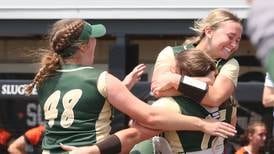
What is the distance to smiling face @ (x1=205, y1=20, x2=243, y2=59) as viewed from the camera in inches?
113

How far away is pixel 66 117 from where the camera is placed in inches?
103

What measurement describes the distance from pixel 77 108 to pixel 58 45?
29 cm

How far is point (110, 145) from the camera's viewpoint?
2547 mm

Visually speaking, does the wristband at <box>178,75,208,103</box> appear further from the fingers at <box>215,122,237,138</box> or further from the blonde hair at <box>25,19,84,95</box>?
the blonde hair at <box>25,19,84,95</box>

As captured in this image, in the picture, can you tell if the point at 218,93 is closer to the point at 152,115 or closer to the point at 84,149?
the point at 152,115

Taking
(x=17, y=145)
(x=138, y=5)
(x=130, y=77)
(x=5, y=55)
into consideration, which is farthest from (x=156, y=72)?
(x=5, y=55)

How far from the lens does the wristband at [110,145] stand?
100 inches

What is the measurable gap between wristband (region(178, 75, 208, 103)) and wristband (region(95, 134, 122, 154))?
342mm

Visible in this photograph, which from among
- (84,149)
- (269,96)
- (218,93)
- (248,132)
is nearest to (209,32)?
(218,93)

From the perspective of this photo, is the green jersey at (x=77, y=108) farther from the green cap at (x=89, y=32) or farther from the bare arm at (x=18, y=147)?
the bare arm at (x=18, y=147)

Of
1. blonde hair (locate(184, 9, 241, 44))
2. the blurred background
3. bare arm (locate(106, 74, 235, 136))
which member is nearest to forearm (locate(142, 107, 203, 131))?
bare arm (locate(106, 74, 235, 136))

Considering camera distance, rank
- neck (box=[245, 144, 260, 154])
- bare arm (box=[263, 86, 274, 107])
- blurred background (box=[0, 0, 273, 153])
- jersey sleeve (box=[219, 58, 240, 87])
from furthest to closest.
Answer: blurred background (box=[0, 0, 273, 153])
neck (box=[245, 144, 260, 154])
bare arm (box=[263, 86, 274, 107])
jersey sleeve (box=[219, 58, 240, 87])

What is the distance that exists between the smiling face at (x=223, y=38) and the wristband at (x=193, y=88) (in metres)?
0.34

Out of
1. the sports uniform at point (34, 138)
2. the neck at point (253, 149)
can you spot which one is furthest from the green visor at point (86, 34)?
the sports uniform at point (34, 138)
